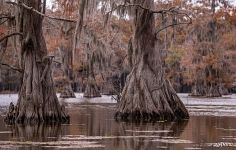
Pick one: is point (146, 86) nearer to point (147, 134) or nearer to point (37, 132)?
→ point (147, 134)

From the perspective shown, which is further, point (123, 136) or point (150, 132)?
point (150, 132)

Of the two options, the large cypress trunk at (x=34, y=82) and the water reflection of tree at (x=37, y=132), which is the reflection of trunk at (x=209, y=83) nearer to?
the large cypress trunk at (x=34, y=82)

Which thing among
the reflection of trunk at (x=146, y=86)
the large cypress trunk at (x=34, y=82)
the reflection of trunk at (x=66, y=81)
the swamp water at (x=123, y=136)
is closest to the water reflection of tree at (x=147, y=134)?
the swamp water at (x=123, y=136)

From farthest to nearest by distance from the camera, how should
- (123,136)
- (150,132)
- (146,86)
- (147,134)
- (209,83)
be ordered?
1. (209,83)
2. (146,86)
3. (150,132)
4. (147,134)
5. (123,136)

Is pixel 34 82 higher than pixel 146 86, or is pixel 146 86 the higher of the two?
pixel 34 82

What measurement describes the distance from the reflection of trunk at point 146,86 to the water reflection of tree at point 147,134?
93 centimetres

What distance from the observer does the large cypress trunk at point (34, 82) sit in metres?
18.3

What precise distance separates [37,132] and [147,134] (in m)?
2.77

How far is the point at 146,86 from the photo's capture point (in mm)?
20594

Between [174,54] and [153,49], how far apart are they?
127 feet

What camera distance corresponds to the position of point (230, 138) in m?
14.3

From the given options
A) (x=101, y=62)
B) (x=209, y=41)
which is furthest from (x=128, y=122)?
(x=209, y=41)

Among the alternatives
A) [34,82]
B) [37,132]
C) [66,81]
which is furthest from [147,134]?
[66,81]

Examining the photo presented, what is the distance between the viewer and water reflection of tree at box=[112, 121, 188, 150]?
40.9 feet
